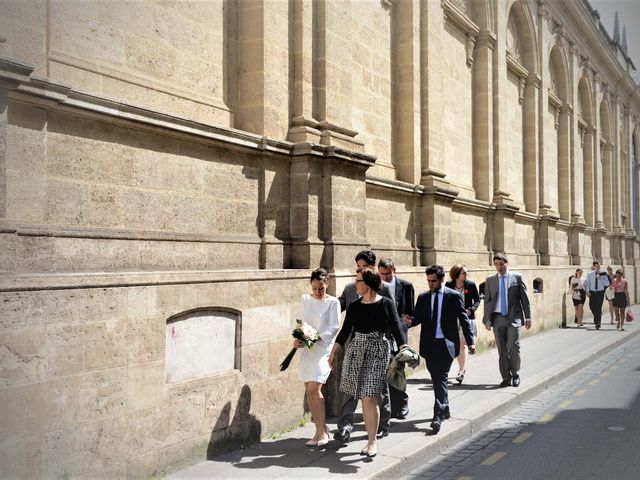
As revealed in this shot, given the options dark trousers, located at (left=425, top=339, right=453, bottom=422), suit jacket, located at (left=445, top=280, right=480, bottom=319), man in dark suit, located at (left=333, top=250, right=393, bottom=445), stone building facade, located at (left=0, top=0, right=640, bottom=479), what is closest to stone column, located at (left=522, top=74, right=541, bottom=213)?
stone building facade, located at (left=0, top=0, right=640, bottom=479)

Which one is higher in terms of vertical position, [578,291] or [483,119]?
[483,119]

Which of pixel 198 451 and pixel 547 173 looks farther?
pixel 547 173

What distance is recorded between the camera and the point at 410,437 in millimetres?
6820

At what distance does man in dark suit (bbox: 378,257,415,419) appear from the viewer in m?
7.68

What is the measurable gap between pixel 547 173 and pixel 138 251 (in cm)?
1755

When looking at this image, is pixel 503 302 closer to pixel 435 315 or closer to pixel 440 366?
pixel 435 315

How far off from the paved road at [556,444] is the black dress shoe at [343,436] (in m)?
0.74

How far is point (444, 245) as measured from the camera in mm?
12453

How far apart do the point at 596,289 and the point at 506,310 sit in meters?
10.6

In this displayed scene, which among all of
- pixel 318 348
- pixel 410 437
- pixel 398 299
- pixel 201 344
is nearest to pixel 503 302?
pixel 398 299

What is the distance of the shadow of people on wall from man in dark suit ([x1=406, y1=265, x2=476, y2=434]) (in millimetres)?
1978

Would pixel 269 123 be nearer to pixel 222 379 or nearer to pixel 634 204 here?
pixel 222 379

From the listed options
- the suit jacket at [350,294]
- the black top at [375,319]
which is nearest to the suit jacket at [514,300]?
the suit jacket at [350,294]

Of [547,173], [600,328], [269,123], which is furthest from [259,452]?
[547,173]
